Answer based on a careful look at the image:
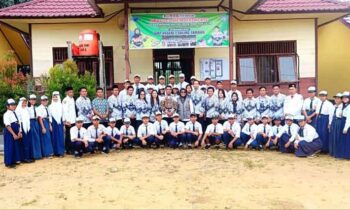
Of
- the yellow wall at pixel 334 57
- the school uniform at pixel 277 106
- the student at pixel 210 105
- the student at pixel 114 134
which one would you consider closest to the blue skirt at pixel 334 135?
the school uniform at pixel 277 106

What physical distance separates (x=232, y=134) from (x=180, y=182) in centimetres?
360

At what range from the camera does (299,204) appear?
6379mm

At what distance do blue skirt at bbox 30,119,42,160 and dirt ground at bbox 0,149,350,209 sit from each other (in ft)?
1.14

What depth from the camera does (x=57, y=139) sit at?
10516 mm

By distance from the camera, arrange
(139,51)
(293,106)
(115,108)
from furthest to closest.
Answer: (139,51), (115,108), (293,106)

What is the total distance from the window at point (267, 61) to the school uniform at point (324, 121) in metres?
4.14

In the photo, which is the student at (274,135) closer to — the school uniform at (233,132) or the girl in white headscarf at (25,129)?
the school uniform at (233,132)

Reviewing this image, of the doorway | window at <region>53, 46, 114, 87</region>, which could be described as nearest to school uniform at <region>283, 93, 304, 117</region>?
the doorway

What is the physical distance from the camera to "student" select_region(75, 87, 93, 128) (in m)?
10.8

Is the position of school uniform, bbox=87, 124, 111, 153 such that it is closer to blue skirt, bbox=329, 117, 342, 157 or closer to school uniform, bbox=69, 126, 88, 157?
school uniform, bbox=69, 126, 88, 157

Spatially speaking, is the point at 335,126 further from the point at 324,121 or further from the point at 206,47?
the point at 206,47

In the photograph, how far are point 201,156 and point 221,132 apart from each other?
133 centimetres

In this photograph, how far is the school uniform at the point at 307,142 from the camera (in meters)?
10.1

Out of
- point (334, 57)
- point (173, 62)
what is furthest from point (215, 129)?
point (334, 57)
